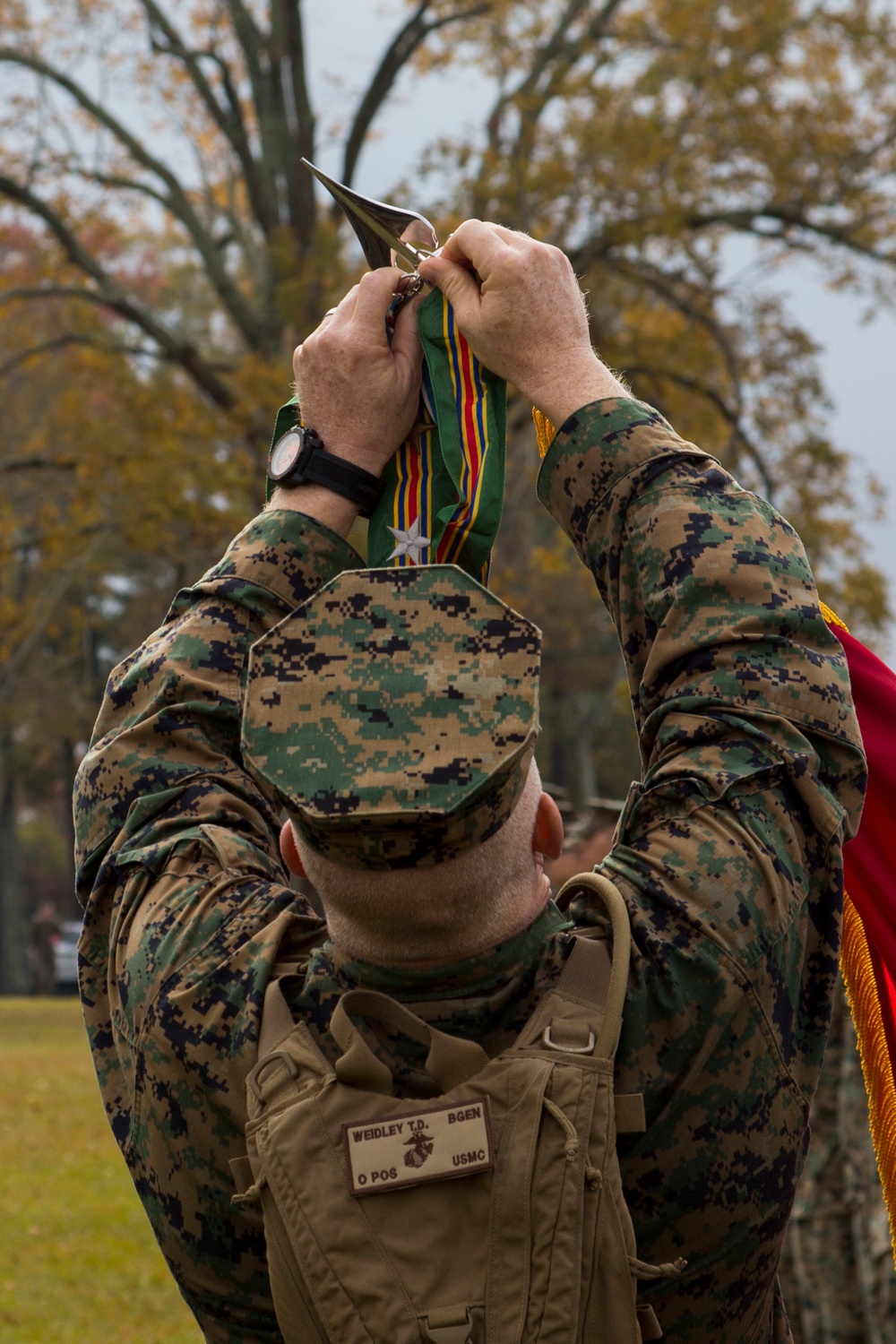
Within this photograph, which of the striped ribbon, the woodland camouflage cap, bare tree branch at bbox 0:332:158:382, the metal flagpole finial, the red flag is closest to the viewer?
the woodland camouflage cap

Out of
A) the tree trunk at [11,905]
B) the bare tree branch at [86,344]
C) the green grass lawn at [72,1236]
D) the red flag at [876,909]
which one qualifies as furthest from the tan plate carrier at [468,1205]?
the tree trunk at [11,905]

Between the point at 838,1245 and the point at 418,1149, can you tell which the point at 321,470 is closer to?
the point at 418,1149

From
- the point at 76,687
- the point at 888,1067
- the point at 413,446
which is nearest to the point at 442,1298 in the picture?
the point at 413,446

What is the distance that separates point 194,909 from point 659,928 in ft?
1.69

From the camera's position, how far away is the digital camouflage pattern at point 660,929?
4.88 ft

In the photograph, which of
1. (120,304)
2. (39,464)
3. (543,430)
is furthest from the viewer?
(39,464)

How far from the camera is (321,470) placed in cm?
192

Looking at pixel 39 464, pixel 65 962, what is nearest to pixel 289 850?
pixel 39 464

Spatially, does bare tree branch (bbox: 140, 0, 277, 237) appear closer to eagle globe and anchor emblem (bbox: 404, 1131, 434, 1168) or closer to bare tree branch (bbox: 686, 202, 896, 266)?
bare tree branch (bbox: 686, 202, 896, 266)

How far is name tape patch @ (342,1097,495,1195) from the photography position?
139 cm

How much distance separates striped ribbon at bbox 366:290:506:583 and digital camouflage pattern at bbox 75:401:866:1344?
15 cm

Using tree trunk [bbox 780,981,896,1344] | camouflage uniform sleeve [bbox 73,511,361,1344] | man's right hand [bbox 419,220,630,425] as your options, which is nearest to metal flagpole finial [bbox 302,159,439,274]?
man's right hand [bbox 419,220,630,425]

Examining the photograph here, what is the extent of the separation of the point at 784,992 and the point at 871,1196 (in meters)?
3.45

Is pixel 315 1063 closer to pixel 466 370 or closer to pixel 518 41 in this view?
pixel 466 370
